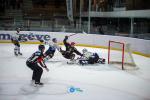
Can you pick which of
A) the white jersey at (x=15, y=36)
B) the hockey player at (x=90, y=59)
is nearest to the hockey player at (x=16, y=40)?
the white jersey at (x=15, y=36)

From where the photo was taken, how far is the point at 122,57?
3424 mm

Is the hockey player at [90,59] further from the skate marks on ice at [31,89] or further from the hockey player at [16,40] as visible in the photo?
the skate marks on ice at [31,89]

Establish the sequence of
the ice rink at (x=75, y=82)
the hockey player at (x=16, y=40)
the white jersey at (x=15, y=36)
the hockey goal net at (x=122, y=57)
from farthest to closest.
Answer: the white jersey at (x=15, y=36), the hockey player at (x=16, y=40), the hockey goal net at (x=122, y=57), the ice rink at (x=75, y=82)

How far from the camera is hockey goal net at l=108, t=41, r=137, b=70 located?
3276 millimetres

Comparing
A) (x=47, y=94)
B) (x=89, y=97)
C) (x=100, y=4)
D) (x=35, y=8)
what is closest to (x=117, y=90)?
(x=89, y=97)

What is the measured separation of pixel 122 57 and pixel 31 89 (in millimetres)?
1461

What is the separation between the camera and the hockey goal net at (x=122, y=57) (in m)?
3.28

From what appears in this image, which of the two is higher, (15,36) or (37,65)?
(15,36)

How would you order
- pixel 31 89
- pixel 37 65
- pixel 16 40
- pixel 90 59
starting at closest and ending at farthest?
pixel 31 89
pixel 37 65
pixel 90 59
pixel 16 40

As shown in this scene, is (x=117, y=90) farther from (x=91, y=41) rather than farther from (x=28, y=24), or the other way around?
(x=91, y=41)

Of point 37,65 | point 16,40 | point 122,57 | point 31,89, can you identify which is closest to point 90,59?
point 122,57

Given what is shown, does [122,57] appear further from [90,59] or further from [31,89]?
[31,89]

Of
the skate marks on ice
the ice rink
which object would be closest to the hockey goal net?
the ice rink

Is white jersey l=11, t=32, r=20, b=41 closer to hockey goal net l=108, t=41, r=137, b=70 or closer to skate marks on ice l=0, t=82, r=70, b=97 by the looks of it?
hockey goal net l=108, t=41, r=137, b=70
